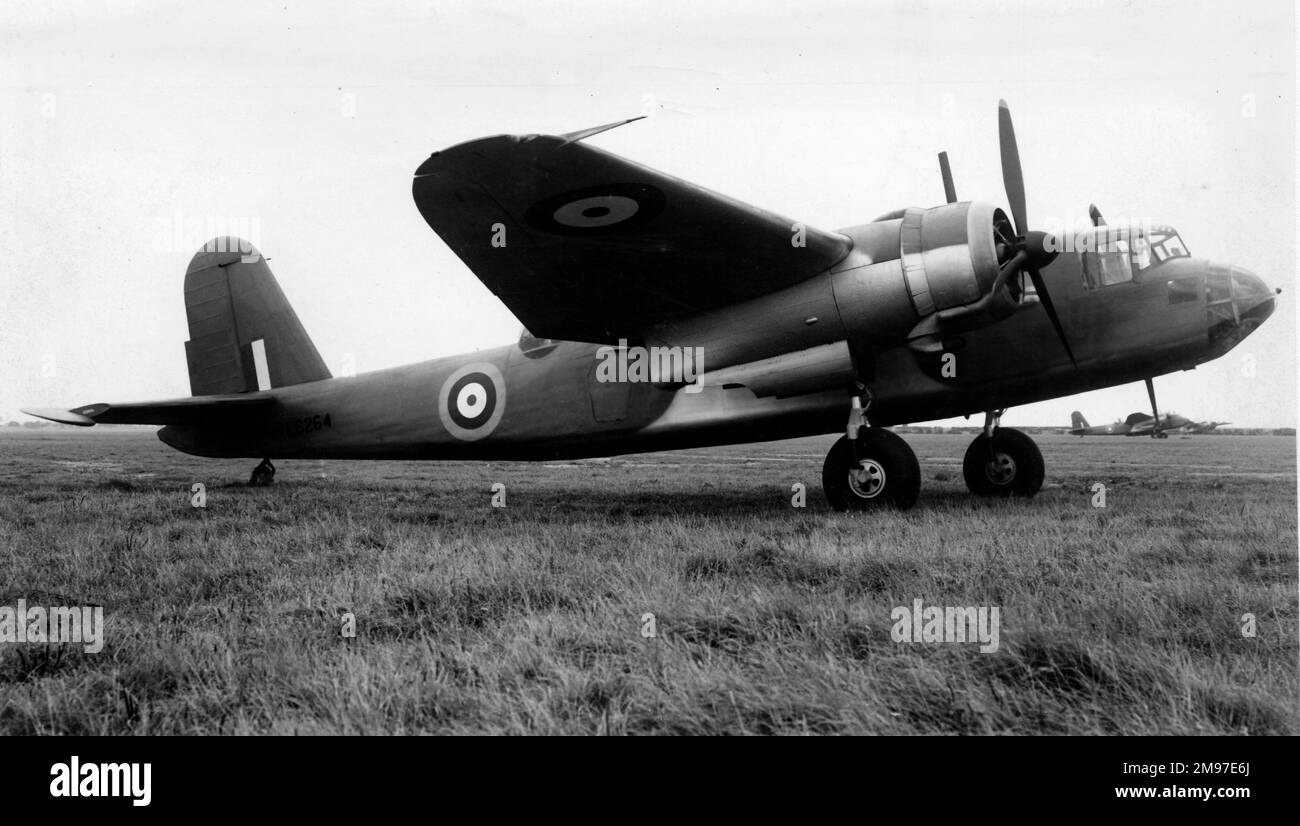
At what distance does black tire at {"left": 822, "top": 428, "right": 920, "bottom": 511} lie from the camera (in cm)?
667

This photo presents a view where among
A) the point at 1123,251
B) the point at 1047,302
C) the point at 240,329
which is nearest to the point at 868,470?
the point at 1047,302

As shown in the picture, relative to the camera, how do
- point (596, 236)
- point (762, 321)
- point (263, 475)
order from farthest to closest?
1. point (263, 475)
2. point (762, 321)
3. point (596, 236)

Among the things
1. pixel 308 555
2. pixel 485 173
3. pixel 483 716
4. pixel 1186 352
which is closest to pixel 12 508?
pixel 308 555

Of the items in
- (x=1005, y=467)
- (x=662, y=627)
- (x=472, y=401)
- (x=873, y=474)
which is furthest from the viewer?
(x=472, y=401)

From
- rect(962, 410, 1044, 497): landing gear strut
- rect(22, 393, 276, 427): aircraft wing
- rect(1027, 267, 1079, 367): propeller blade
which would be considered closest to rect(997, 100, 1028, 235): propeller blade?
rect(1027, 267, 1079, 367): propeller blade

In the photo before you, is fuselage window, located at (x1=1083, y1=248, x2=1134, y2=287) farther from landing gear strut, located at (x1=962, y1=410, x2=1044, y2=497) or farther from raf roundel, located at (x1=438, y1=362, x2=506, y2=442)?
raf roundel, located at (x1=438, y1=362, x2=506, y2=442)

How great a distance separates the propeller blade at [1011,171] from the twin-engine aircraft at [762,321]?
0.02 meters

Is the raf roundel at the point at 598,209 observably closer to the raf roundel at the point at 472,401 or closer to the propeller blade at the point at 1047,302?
the raf roundel at the point at 472,401

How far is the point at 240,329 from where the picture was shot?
35.2ft

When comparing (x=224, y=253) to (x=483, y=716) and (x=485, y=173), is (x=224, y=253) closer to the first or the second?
(x=485, y=173)

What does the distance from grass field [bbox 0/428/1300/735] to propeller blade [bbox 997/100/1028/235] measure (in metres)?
2.80

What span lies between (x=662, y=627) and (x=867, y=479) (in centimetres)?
425

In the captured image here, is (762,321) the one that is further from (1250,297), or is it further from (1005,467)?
(1250,297)
